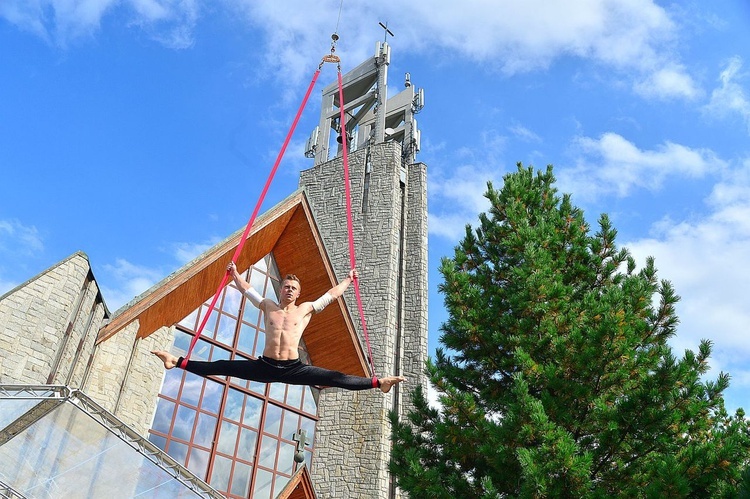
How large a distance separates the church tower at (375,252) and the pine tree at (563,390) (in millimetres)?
7241

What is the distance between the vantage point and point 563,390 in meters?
8.60

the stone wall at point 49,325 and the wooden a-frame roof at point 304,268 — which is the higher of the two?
the wooden a-frame roof at point 304,268

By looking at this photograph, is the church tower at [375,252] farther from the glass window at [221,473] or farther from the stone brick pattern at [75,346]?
the stone brick pattern at [75,346]

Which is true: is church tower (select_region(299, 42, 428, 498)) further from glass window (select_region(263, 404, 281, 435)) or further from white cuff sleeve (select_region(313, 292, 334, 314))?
white cuff sleeve (select_region(313, 292, 334, 314))

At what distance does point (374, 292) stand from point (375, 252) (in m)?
1.26

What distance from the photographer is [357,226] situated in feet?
67.3

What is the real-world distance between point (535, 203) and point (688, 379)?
3.87 meters

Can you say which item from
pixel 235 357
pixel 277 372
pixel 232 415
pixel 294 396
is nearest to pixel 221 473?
pixel 232 415

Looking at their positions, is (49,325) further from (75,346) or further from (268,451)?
(268,451)

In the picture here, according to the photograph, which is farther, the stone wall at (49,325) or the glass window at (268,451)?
the glass window at (268,451)

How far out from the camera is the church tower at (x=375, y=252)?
16656 mm

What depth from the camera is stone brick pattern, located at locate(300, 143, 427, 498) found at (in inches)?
651

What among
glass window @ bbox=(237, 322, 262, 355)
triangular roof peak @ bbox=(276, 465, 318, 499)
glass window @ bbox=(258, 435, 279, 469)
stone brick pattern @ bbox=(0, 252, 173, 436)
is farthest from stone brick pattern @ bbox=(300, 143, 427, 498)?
stone brick pattern @ bbox=(0, 252, 173, 436)

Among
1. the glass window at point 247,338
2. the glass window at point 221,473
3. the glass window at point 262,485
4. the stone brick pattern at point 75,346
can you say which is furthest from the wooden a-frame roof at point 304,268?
the glass window at point 262,485
